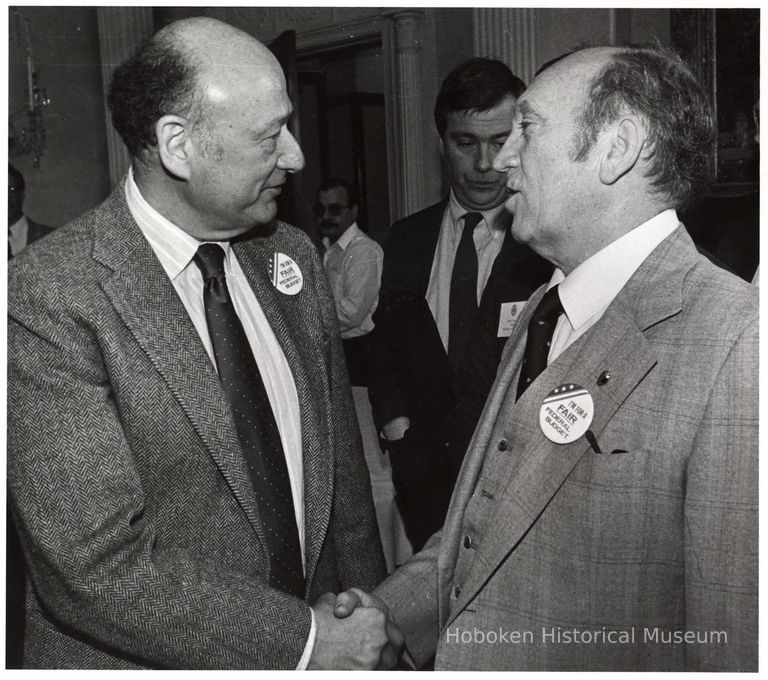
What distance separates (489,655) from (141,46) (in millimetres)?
1282

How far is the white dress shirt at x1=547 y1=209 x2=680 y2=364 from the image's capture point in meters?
1.30

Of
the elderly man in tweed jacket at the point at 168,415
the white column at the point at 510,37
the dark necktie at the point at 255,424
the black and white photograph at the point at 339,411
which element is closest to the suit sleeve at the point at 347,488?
the black and white photograph at the point at 339,411

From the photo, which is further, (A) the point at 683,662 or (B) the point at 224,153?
(B) the point at 224,153

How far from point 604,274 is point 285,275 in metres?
0.67

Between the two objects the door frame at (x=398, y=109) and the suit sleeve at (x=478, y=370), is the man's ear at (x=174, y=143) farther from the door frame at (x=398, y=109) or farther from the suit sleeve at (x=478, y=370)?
the door frame at (x=398, y=109)

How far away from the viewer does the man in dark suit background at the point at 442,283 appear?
209 centimetres

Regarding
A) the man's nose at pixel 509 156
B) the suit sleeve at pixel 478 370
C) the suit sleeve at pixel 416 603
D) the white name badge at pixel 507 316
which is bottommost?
the suit sleeve at pixel 416 603

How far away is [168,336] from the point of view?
4.15 ft

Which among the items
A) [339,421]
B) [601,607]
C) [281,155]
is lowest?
[601,607]

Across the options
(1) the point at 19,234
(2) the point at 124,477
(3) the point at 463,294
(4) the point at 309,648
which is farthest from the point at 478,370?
(1) the point at 19,234

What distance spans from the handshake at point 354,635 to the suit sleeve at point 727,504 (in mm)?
570

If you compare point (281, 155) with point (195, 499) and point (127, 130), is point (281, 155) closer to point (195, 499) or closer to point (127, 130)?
point (127, 130)

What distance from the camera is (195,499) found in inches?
50.4

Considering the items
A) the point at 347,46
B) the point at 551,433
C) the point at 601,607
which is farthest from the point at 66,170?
the point at 601,607
